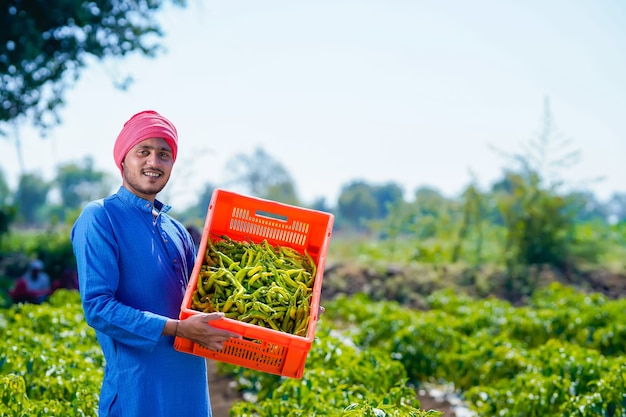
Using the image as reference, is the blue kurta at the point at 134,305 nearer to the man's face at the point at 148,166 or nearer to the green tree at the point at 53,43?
the man's face at the point at 148,166

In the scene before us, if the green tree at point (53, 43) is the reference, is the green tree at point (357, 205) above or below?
above

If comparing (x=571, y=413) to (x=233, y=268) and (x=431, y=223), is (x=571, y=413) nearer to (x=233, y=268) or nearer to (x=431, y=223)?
(x=233, y=268)

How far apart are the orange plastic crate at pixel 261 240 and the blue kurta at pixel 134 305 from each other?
0.12m

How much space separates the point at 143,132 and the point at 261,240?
0.77 metres

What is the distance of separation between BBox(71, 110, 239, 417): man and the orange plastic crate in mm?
101

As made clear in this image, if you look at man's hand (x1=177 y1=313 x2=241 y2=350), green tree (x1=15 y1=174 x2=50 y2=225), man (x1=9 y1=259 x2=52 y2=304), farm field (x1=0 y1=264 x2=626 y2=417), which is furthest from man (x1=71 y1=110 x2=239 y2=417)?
green tree (x1=15 y1=174 x2=50 y2=225)

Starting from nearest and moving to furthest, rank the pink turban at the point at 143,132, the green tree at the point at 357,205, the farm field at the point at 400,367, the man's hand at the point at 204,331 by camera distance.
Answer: the man's hand at the point at 204,331, the pink turban at the point at 143,132, the farm field at the point at 400,367, the green tree at the point at 357,205

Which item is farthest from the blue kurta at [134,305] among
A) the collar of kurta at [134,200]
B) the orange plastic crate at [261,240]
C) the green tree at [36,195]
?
the green tree at [36,195]

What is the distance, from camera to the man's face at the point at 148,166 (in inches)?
102

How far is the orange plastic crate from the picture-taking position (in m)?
2.48

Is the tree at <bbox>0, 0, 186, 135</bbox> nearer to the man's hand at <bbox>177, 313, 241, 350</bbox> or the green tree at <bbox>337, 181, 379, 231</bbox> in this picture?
the man's hand at <bbox>177, 313, 241, 350</bbox>

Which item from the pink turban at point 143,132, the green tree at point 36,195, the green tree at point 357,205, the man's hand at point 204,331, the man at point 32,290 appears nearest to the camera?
the man's hand at point 204,331

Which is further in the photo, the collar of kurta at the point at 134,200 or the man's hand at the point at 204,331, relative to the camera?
the collar of kurta at the point at 134,200

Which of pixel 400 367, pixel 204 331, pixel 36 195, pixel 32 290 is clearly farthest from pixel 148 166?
pixel 36 195
